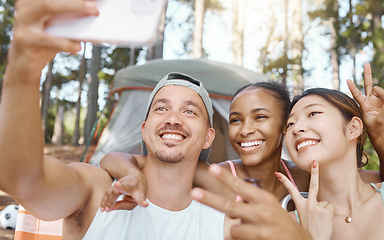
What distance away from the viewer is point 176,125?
1634mm

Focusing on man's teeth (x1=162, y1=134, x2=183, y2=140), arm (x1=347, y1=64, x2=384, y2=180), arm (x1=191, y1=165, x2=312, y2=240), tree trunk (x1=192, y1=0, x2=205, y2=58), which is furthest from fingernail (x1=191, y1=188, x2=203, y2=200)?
tree trunk (x1=192, y1=0, x2=205, y2=58)

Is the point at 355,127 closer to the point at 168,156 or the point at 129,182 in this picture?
the point at 168,156

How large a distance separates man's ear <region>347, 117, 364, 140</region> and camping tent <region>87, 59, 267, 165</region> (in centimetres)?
301

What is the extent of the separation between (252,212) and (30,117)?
25.6 inches

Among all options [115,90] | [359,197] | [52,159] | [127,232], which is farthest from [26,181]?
[115,90]

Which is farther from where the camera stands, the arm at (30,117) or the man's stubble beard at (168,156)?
the man's stubble beard at (168,156)

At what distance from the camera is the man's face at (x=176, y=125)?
5.26ft

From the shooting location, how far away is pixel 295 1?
11.2m

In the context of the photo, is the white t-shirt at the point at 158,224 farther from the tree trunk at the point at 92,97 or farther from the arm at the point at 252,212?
the tree trunk at the point at 92,97

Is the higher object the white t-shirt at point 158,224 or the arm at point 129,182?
the arm at point 129,182

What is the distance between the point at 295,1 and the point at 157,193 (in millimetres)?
11278

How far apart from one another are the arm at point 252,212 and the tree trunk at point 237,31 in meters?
9.10

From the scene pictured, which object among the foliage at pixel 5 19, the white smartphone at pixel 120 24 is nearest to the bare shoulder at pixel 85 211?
the white smartphone at pixel 120 24

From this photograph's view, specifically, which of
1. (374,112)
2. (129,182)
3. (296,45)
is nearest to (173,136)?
(129,182)
